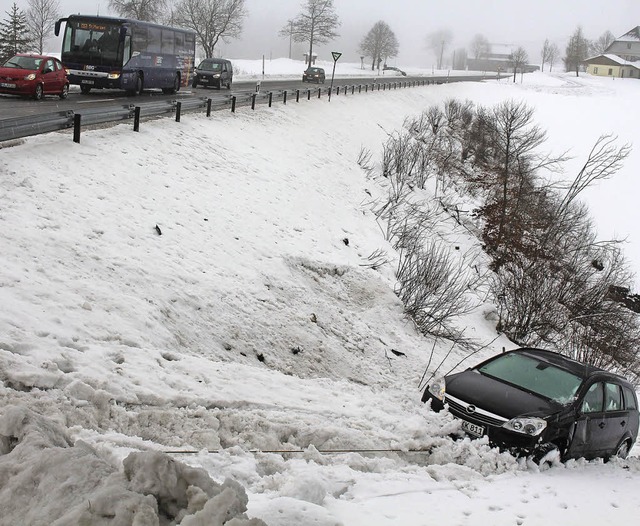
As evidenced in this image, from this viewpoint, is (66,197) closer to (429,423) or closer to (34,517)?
(429,423)

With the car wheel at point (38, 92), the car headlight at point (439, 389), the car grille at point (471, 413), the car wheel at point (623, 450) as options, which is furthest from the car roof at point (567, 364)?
the car wheel at point (38, 92)

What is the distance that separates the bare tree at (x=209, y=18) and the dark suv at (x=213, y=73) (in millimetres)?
34119

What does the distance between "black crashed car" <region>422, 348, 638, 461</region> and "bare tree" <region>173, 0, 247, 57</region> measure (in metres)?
68.5

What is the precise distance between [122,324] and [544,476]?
5.50 m

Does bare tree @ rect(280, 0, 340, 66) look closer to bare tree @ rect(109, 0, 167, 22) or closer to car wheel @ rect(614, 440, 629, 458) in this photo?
bare tree @ rect(109, 0, 167, 22)

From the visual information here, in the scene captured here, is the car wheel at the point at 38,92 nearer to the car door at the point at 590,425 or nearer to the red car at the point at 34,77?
the red car at the point at 34,77

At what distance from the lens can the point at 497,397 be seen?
873 cm

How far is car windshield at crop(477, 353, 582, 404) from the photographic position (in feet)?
29.7

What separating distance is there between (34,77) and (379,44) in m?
111

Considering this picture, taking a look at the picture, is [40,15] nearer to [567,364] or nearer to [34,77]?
[34,77]

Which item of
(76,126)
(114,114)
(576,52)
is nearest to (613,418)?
(76,126)

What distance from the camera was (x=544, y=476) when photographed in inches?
308

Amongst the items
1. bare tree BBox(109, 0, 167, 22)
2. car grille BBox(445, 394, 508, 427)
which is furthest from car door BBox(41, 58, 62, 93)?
bare tree BBox(109, 0, 167, 22)

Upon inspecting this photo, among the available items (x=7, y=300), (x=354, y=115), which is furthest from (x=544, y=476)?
(x=354, y=115)
